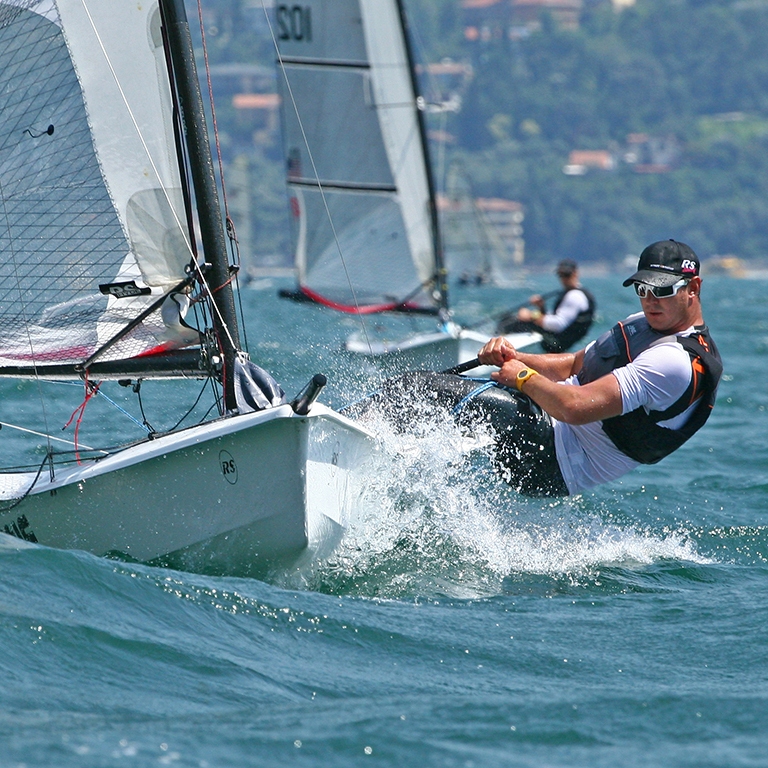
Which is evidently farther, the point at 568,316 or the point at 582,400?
the point at 568,316

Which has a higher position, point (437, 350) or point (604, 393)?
point (604, 393)

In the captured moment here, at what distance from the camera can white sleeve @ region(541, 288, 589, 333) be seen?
977 centimetres

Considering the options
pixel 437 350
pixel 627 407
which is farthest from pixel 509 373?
pixel 437 350

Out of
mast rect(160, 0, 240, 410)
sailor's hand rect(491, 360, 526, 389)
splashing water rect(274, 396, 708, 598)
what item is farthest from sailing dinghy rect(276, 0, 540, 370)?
sailor's hand rect(491, 360, 526, 389)

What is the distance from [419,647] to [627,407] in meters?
1.03

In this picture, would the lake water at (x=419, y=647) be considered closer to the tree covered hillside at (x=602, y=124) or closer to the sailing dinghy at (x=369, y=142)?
the sailing dinghy at (x=369, y=142)

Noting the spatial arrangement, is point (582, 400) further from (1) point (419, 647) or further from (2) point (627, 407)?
(1) point (419, 647)

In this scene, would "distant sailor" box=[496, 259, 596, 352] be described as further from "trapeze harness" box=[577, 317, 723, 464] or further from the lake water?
"trapeze harness" box=[577, 317, 723, 464]

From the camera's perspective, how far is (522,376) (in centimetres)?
370

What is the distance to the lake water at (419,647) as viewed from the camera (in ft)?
8.13

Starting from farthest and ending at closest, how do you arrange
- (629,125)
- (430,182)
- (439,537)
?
1. (629,125)
2. (430,182)
3. (439,537)

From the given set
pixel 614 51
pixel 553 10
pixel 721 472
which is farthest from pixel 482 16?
pixel 721 472

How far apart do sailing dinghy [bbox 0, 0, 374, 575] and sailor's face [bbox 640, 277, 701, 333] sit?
1001mm

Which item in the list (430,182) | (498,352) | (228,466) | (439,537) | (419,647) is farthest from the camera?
(430,182)
